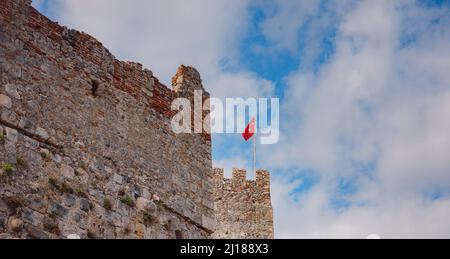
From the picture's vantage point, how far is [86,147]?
10.1m

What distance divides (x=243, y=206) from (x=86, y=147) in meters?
13.9

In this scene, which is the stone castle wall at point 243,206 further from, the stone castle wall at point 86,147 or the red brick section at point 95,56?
the stone castle wall at point 86,147

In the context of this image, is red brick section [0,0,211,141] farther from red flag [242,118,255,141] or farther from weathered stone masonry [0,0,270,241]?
red flag [242,118,255,141]

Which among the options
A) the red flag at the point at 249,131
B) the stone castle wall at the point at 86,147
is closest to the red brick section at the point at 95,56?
the stone castle wall at the point at 86,147

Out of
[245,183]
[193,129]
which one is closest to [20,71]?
[193,129]

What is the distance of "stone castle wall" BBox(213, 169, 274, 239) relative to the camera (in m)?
23.0

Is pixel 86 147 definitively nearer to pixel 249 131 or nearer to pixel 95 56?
pixel 95 56

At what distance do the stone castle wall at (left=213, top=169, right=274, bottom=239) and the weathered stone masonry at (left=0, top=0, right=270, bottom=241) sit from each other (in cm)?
1096

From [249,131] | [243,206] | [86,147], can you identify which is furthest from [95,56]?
[243,206]

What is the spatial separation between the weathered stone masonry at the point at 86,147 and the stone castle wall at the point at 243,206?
36.0ft

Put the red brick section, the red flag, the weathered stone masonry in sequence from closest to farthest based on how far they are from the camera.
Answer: the weathered stone masonry
the red brick section
the red flag

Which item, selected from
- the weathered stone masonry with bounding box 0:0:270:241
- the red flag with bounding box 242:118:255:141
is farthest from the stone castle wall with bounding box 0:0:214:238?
the red flag with bounding box 242:118:255:141

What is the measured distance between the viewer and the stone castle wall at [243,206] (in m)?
23.0
